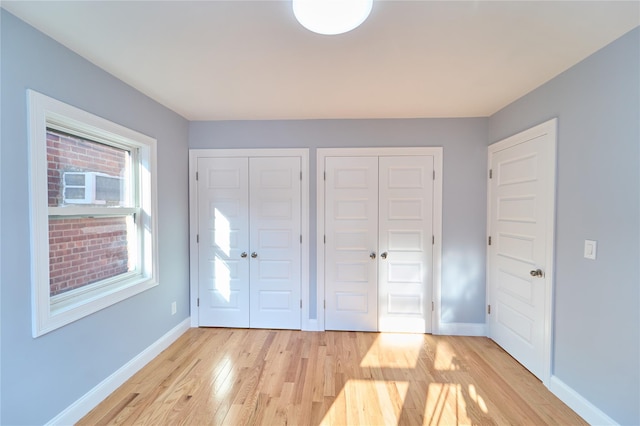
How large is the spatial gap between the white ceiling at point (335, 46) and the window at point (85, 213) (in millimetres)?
498

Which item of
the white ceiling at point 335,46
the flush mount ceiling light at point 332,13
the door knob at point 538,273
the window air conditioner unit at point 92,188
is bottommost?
the door knob at point 538,273

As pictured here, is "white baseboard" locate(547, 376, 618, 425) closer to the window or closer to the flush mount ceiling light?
the flush mount ceiling light

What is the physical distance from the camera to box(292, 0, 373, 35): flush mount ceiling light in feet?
3.76

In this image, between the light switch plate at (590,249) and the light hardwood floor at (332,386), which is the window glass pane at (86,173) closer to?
the light hardwood floor at (332,386)

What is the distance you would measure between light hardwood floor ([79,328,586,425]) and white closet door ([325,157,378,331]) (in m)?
0.29

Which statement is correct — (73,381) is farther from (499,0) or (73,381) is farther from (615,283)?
(615,283)

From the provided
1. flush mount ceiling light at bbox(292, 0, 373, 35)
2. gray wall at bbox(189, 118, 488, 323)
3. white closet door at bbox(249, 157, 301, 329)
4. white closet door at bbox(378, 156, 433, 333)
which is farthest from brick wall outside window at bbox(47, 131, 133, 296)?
white closet door at bbox(378, 156, 433, 333)

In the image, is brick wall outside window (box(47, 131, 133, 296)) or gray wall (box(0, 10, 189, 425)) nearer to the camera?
gray wall (box(0, 10, 189, 425))

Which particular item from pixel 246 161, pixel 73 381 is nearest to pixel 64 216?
pixel 73 381

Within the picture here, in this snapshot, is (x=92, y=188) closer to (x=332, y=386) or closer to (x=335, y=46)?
(x=335, y=46)

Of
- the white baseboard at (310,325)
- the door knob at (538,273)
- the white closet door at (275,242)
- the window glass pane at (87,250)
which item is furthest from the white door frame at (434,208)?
the window glass pane at (87,250)

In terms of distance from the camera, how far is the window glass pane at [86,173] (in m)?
1.61

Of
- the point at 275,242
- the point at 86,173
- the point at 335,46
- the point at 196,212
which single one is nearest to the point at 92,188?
the point at 86,173

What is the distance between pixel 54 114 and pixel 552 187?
11.4 ft
